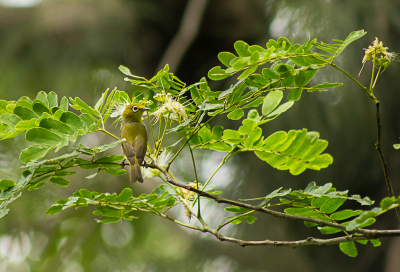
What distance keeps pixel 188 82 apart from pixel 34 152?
6.29ft

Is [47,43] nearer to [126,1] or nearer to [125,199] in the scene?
[126,1]

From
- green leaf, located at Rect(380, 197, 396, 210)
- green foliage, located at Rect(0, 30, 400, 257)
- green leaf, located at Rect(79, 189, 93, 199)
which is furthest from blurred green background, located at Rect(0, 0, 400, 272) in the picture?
green leaf, located at Rect(380, 197, 396, 210)

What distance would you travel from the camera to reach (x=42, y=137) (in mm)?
611

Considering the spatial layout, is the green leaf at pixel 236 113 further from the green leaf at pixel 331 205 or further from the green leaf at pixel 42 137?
the green leaf at pixel 42 137

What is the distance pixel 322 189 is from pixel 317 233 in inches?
50.3

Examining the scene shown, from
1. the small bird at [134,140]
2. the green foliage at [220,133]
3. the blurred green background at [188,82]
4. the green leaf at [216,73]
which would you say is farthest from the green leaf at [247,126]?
the blurred green background at [188,82]

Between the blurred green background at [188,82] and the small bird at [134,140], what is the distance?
0.94 metres

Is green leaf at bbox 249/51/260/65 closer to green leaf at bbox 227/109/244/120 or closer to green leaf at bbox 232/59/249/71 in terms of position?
green leaf at bbox 232/59/249/71

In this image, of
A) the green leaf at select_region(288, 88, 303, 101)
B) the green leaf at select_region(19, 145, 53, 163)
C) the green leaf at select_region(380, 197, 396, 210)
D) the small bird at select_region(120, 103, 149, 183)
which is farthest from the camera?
the small bird at select_region(120, 103, 149, 183)

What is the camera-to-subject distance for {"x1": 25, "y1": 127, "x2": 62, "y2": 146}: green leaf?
0.60m

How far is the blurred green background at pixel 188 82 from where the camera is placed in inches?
67.7

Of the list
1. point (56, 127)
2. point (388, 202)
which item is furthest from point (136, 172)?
point (388, 202)

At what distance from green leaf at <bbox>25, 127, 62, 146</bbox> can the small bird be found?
27 centimetres

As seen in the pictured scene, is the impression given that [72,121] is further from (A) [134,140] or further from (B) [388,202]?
(B) [388,202]
